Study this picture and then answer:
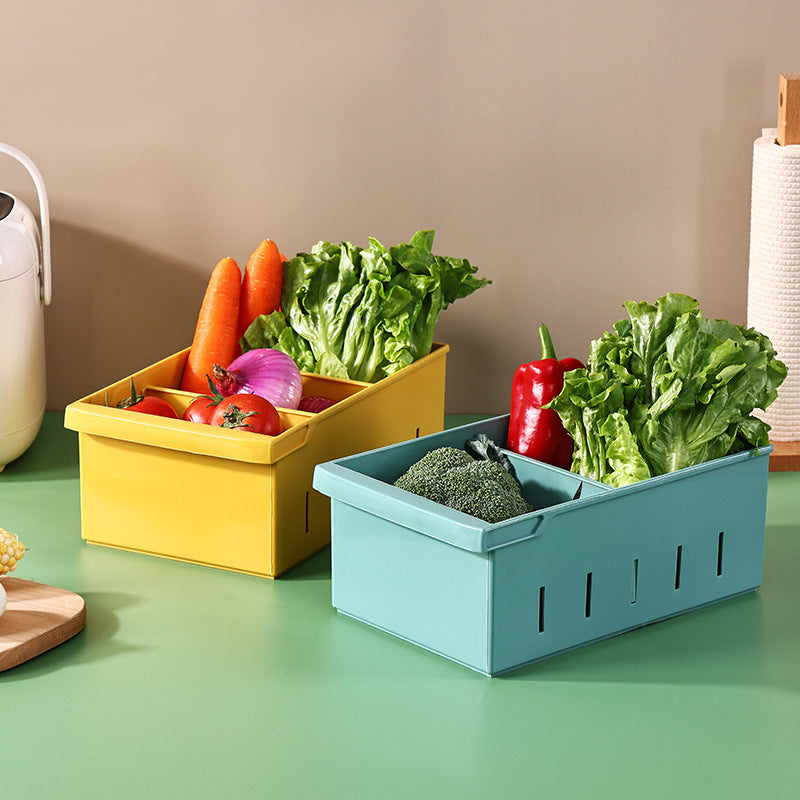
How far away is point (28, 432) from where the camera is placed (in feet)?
6.11

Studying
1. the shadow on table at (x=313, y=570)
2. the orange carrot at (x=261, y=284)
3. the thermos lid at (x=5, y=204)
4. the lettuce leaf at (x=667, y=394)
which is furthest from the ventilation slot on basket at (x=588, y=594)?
the thermos lid at (x=5, y=204)

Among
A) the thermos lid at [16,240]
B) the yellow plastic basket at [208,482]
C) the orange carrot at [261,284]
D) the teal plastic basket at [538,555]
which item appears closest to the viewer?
the teal plastic basket at [538,555]

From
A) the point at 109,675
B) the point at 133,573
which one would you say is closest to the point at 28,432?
the point at 133,573

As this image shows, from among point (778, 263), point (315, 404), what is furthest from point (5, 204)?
point (778, 263)

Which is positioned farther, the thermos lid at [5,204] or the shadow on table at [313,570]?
the thermos lid at [5,204]

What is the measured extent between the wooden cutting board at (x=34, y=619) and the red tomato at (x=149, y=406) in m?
0.27

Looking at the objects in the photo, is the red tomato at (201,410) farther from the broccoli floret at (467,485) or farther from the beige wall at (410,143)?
the beige wall at (410,143)

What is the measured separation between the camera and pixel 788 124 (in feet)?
6.10

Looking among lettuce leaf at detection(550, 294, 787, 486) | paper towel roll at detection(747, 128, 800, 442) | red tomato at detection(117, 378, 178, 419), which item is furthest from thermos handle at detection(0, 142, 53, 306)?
paper towel roll at detection(747, 128, 800, 442)

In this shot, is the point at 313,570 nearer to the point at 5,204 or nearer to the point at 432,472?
the point at 432,472

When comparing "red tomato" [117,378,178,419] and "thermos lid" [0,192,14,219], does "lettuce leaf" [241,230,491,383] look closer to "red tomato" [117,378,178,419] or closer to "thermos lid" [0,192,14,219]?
"red tomato" [117,378,178,419]

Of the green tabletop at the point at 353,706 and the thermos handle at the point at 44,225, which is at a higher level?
the thermos handle at the point at 44,225

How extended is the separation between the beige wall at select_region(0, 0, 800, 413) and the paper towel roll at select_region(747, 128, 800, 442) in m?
0.18

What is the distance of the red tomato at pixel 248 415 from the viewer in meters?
1.48
